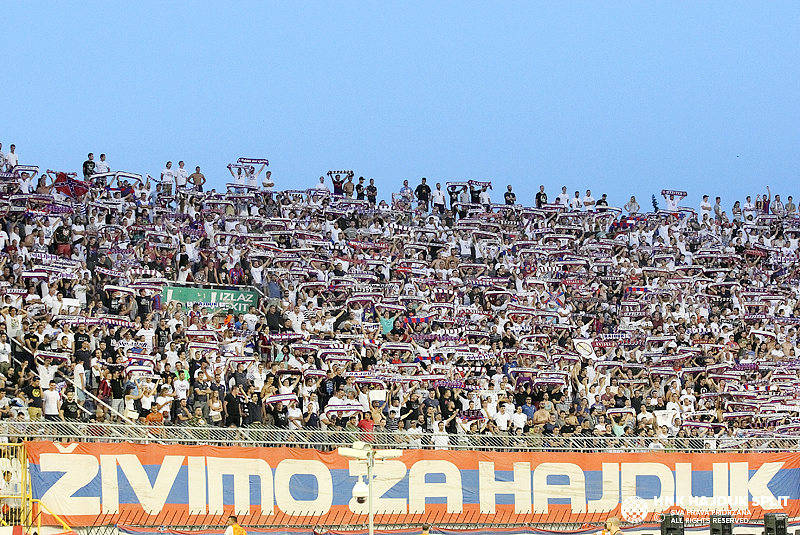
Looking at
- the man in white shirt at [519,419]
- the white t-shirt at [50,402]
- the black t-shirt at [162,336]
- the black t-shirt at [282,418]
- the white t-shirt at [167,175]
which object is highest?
the white t-shirt at [167,175]

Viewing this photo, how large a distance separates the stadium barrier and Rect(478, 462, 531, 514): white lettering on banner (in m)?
0.02

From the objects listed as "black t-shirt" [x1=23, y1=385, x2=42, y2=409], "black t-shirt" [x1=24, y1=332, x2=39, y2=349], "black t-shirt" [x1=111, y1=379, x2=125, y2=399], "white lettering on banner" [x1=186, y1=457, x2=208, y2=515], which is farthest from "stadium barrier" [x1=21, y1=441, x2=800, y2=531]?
"black t-shirt" [x1=24, y1=332, x2=39, y2=349]

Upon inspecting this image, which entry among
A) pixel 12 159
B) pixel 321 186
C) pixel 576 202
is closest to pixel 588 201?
pixel 576 202

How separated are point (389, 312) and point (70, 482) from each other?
12.4m

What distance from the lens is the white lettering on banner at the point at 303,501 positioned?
63.9 feet

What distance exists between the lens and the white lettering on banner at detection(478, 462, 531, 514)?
20.6 meters

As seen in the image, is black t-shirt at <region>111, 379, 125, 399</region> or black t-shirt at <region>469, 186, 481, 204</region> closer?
black t-shirt at <region>111, 379, 125, 399</region>

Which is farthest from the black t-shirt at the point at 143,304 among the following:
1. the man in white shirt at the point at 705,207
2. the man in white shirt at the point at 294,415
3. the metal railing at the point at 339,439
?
the man in white shirt at the point at 705,207

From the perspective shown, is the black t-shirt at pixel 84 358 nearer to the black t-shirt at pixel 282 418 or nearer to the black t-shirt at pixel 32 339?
the black t-shirt at pixel 32 339

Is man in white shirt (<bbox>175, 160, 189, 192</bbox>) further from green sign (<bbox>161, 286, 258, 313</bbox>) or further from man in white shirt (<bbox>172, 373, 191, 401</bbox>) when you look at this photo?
man in white shirt (<bbox>172, 373, 191, 401</bbox>)

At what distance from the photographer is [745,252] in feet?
124

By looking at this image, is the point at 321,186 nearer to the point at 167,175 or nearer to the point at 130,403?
the point at 167,175

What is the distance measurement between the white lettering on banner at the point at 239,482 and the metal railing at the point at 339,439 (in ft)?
1.04

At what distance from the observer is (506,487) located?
20672 millimetres
